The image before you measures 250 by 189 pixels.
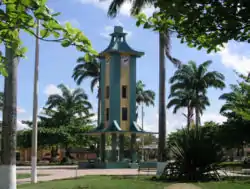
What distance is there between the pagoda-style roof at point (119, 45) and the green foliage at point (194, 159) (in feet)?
77.6

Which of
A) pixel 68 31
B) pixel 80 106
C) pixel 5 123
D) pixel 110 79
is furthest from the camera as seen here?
pixel 80 106

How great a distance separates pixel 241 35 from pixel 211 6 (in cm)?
104

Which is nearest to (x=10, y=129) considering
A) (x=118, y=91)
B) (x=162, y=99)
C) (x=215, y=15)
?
(x=215, y=15)

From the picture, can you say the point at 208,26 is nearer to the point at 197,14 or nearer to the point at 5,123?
the point at 197,14

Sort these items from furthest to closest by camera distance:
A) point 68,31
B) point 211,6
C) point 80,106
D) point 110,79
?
point 80,106 → point 110,79 → point 211,6 → point 68,31

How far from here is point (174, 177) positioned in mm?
18406

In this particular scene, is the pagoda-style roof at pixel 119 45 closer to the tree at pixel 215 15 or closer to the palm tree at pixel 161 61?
the palm tree at pixel 161 61

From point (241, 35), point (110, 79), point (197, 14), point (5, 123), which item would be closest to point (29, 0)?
point (197, 14)

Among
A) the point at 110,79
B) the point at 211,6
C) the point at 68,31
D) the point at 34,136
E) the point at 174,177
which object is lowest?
the point at 174,177

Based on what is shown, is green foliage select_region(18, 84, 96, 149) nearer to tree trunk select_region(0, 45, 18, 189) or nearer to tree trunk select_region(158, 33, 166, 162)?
tree trunk select_region(158, 33, 166, 162)

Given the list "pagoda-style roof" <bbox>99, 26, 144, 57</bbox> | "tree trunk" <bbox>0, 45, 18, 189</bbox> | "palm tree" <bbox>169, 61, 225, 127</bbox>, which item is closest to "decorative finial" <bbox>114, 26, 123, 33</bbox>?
"pagoda-style roof" <bbox>99, 26, 144, 57</bbox>

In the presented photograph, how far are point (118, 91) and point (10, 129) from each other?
95.1 feet

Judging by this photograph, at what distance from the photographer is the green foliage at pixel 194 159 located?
18.2 metres

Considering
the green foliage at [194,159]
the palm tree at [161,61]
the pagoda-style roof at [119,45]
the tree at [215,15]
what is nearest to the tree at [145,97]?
the pagoda-style roof at [119,45]
